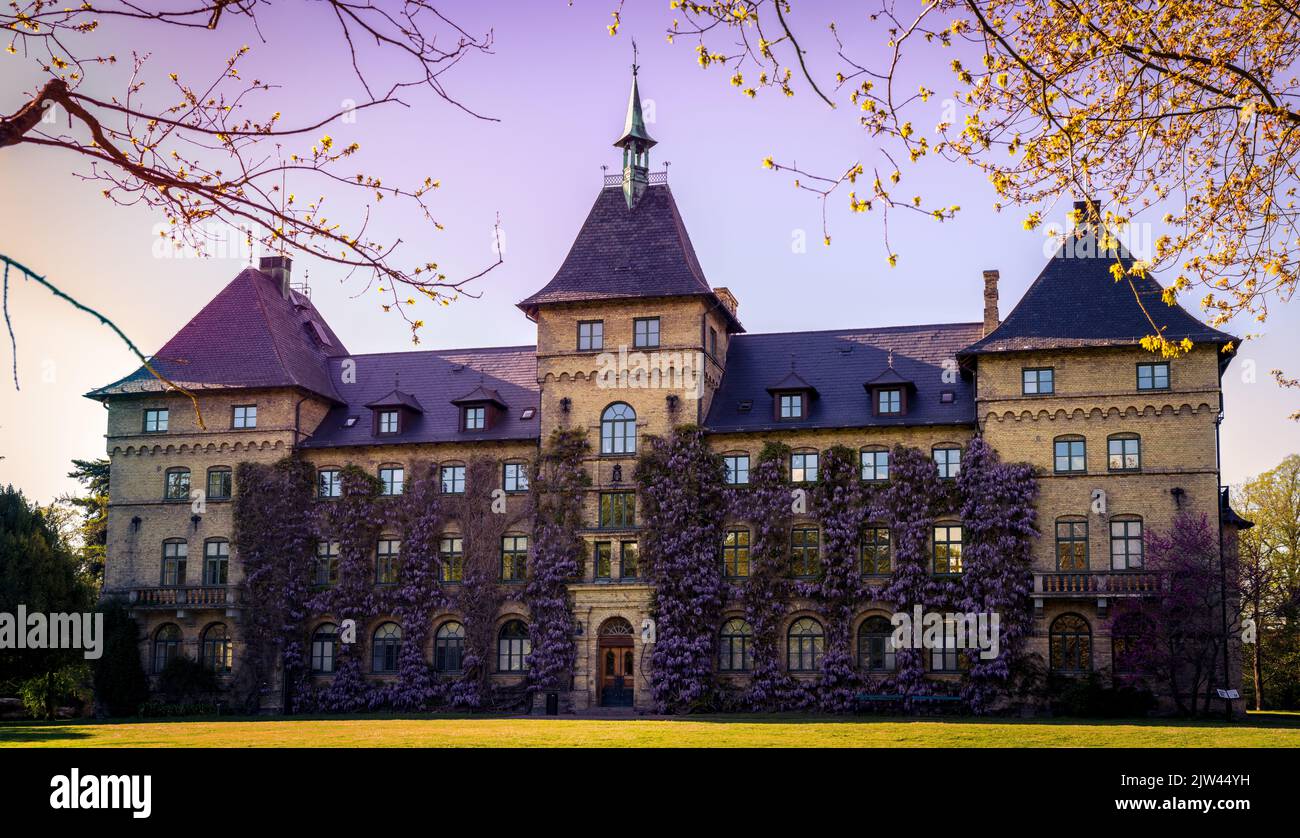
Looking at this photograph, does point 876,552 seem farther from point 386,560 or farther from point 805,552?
point 386,560

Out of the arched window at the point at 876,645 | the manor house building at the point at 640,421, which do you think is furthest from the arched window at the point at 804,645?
the arched window at the point at 876,645

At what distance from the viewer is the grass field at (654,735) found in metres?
23.3

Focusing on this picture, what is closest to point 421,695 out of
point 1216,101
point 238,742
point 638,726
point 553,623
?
point 553,623

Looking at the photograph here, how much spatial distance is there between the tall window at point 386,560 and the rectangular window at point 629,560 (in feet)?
24.2

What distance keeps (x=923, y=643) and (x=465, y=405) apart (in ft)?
53.3

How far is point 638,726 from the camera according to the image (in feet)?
93.3

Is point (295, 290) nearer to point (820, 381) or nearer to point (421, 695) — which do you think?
point (421, 695)

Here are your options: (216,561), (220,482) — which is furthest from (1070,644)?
(220,482)

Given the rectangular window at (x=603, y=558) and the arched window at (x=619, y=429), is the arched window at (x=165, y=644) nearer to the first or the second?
the rectangular window at (x=603, y=558)

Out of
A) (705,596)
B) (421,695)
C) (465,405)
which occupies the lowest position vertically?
(421,695)

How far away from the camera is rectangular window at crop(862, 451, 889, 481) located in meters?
39.2

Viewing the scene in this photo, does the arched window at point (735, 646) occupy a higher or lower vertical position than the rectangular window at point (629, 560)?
lower

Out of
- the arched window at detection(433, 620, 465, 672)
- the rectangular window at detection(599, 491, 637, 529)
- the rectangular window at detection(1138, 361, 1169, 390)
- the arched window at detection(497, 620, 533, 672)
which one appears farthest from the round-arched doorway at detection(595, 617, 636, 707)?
the rectangular window at detection(1138, 361, 1169, 390)

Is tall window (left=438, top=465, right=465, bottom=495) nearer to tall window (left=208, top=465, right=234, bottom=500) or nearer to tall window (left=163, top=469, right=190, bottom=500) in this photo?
tall window (left=208, top=465, right=234, bottom=500)
